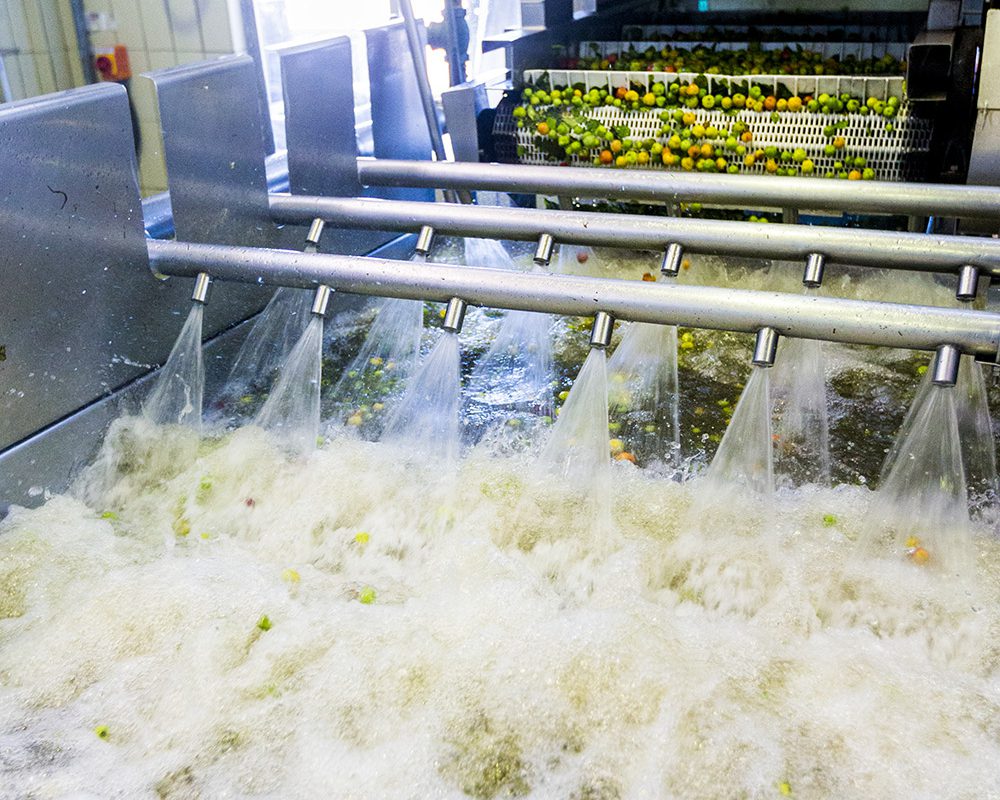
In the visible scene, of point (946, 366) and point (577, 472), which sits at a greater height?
point (946, 366)

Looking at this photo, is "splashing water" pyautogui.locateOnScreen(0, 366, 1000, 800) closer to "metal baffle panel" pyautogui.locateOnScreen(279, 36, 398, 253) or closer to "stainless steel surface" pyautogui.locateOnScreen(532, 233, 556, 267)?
"stainless steel surface" pyautogui.locateOnScreen(532, 233, 556, 267)

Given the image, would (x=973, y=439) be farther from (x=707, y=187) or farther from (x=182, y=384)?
(x=182, y=384)

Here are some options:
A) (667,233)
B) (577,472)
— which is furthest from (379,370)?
(667,233)

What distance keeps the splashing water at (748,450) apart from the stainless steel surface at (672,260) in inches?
11.6

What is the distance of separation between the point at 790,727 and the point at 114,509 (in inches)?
55.7

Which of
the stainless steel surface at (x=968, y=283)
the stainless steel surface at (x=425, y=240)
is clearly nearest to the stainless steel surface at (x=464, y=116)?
the stainless steel surface at (x=425, y=240)

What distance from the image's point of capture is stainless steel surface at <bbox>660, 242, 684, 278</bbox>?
2104 millimetres

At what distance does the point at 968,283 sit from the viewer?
194cm

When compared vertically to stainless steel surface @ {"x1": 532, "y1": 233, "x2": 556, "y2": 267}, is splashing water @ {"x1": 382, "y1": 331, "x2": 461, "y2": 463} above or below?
below

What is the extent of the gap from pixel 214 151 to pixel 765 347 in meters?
1.38

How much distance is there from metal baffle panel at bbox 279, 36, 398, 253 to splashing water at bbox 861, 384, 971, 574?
1.66 m

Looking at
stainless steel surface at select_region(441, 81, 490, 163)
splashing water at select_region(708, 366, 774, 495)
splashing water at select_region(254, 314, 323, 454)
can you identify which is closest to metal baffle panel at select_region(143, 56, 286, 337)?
splashing water at select_region(254, 314, 323, 454)

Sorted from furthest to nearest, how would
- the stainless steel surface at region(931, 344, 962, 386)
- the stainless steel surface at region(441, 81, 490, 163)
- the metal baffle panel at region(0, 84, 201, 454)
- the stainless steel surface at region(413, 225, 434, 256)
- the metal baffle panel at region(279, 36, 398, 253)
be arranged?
the stainless steel surface at region(441, 81, 490, 163) → the metal baffle panel at region(279, 36, 398, 253) → the stainless steel surface at region(413, 225, 434, 256) → the metal baffle panel at region(0, 84, 201, 454) → the stainless steel surface at region(931, 344, 962, 386)

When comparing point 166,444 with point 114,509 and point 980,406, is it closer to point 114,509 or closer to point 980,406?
point 114,509
